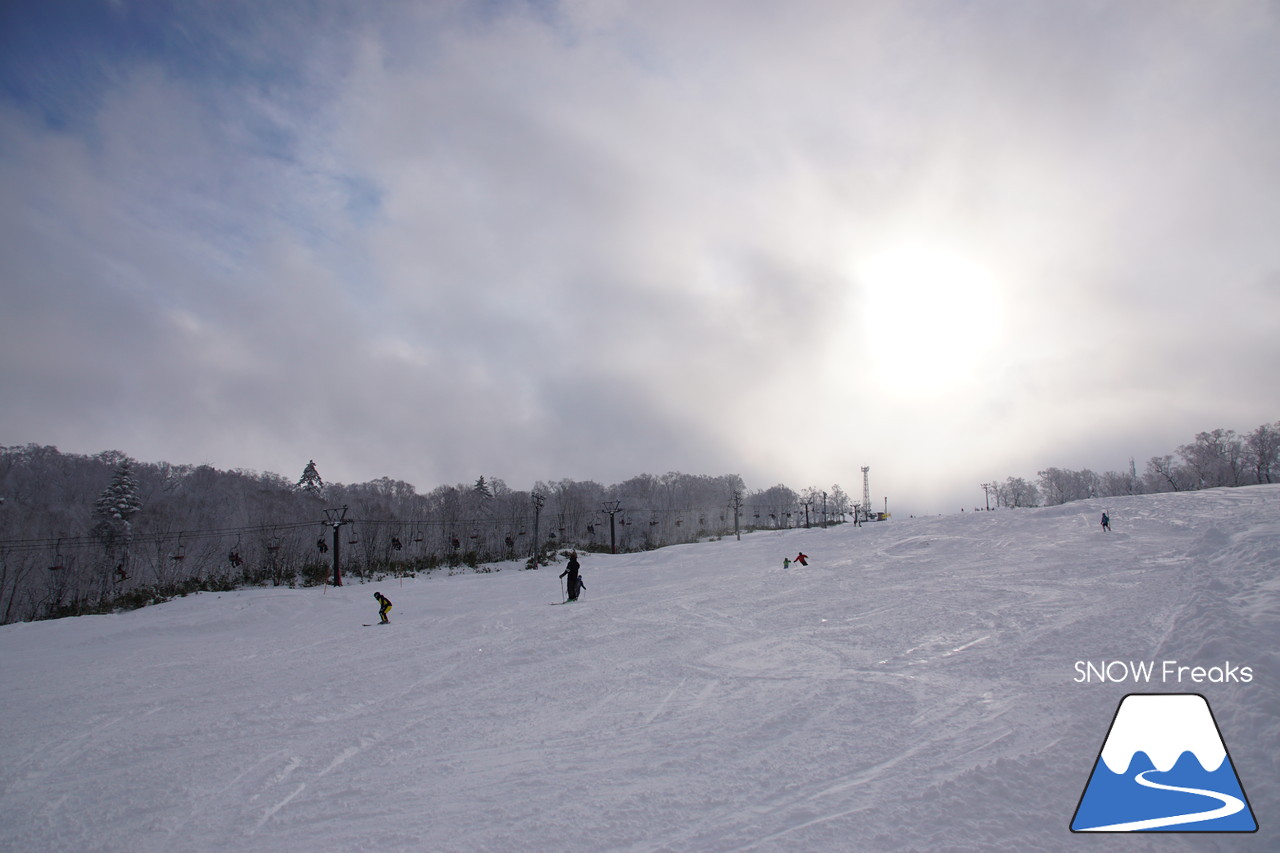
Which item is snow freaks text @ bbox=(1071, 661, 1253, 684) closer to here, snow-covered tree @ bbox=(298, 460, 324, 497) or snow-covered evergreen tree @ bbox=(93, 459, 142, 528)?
snow-covered evergreen tree @ bbox=(93, 459, 142, 528)

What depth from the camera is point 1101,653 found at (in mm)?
8227

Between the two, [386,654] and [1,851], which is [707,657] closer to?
[386,654]

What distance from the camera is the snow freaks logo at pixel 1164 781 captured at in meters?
4.23

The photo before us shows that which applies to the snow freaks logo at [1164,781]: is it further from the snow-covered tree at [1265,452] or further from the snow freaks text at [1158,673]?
the snow-covered tree at [1265,452]

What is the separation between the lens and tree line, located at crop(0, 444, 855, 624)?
31.3 m

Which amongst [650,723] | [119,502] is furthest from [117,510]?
[650,723]

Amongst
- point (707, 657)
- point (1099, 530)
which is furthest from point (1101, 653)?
point (1099, 530)

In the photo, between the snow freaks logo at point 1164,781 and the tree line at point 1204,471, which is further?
the tree line at point 1204,471

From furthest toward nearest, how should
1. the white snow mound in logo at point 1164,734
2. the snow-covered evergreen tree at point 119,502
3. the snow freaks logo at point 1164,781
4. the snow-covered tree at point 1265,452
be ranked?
the snow-covered tree at point 1265,452 → the snow-covered evergreen tree at point 119,502 → the white snow mound in logo at point 1164,734 → the snow freaks logo at point 1164,781

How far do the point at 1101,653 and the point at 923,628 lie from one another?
3.55m

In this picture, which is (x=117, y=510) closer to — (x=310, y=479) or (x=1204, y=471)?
(x=310, y=479)

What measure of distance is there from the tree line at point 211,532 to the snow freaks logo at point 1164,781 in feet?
95.6

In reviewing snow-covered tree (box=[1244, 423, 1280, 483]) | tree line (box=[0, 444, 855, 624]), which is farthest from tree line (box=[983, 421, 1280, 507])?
tree line (box=[0, 444, 855, 624])

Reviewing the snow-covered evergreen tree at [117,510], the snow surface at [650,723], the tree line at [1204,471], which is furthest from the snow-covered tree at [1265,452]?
the snow-covered evergreen tree at [117,510]
